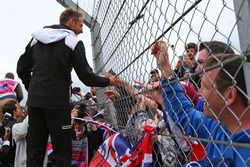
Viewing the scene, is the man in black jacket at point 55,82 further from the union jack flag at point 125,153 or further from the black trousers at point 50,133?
the union jack flag at point 125,153

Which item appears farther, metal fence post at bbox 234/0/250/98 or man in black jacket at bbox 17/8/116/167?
man in black jacket at bbox 17/8/116/167

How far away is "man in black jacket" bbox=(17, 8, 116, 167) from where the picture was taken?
2727 mm

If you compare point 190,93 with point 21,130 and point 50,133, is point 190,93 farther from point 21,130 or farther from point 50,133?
point 21,130

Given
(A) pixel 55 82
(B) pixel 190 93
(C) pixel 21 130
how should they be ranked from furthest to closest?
(C) pixel 21 130 < (A) pixel 55 82 < (B) pixel 190 93

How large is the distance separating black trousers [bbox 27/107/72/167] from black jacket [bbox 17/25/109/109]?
0.07 meters

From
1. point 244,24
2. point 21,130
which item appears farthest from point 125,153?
point 21,130

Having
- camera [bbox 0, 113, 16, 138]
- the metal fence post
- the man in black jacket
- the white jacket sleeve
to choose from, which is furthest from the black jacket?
the metal fence post

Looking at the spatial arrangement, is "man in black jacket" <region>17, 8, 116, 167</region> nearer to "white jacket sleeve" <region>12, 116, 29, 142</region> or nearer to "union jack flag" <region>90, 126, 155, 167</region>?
"union jack flag" <region>90, 126, 155, 167</region>

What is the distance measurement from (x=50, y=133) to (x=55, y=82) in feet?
1.22

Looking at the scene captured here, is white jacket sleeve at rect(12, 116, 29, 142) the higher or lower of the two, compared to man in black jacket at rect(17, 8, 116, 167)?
lower

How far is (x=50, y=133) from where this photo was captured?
278 cm

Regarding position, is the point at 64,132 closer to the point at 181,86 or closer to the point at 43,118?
the point at 43,118

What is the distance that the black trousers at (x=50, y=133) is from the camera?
8.95 feet

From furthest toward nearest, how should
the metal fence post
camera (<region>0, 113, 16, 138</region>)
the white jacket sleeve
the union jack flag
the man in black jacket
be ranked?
camera (<region>0, 113, 16, 138</region>) < the white jacket sleeve < the man in black jacket < the union jack flag < the metal fence post
